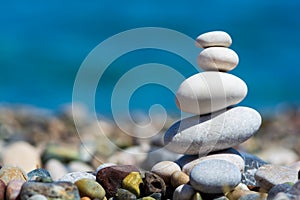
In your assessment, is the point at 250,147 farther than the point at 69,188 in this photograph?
Yes

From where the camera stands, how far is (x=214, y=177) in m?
4.08

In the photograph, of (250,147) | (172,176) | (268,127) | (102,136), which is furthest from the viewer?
(268,127)

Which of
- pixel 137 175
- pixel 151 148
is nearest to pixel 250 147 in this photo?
pixel 151 148

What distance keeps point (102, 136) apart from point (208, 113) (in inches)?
253

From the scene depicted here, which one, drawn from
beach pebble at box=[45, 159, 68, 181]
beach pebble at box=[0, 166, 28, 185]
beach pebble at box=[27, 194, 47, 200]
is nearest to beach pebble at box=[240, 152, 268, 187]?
beach pebble at box=[0, 166, 28, 185]

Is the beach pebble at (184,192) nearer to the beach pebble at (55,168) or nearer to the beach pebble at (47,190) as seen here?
the beach pebble at (47,190)

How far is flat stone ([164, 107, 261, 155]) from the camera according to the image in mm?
4832

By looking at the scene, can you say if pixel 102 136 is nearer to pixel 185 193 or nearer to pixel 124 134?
pixel 124 134

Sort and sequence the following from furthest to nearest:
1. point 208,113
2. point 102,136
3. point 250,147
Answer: point 102,136 < point 250,147 < point 208,113

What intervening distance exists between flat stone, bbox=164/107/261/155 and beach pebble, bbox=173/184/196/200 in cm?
63

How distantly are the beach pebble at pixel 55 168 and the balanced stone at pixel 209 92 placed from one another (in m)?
2.85

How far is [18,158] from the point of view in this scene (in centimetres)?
757

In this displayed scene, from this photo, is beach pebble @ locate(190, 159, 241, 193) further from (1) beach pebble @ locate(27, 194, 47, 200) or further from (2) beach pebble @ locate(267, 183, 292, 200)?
(1) beach pebble @ locate(27, 194, 47, 200)

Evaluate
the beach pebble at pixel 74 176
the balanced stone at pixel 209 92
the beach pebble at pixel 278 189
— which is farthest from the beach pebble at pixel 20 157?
the beach pebble at pixel 278 189
